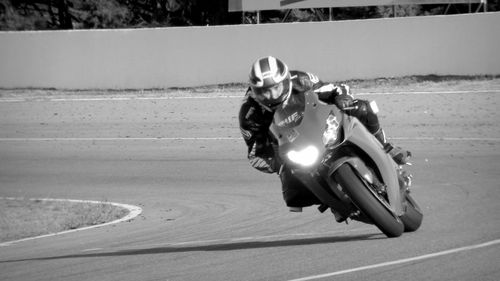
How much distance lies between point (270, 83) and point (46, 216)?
6.46 m

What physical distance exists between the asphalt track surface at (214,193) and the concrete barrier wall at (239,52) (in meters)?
1.41

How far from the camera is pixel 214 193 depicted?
13.3 m

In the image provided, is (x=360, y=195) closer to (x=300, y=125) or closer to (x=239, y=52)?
(x=300, y=125)

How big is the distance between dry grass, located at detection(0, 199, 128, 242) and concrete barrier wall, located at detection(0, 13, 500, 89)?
10.6m

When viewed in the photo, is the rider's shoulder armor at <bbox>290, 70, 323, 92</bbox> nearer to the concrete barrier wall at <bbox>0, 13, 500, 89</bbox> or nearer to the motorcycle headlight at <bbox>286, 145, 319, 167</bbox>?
the motorcycle headlight at <bbox>286, 145, 319, 167</bbox>

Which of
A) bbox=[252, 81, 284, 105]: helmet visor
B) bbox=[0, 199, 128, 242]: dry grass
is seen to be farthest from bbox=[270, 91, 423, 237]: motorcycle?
bbox=[0, 199, 128, 242]: dry grass

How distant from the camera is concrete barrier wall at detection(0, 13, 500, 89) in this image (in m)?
22.8

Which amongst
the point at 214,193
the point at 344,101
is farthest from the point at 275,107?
the point at 214,193

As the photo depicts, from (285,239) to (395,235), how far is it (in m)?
1.21

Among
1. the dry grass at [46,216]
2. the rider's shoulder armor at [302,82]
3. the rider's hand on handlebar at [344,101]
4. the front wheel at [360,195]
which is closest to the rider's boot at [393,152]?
the rider's hand on handlebar at [344,101]

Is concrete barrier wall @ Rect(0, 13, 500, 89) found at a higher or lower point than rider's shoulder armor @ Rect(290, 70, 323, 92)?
lower

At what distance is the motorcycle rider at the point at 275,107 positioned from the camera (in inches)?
302

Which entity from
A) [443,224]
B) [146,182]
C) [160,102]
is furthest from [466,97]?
[443,224]

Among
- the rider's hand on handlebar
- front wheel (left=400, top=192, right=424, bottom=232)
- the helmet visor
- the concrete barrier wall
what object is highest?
the helmet visor
